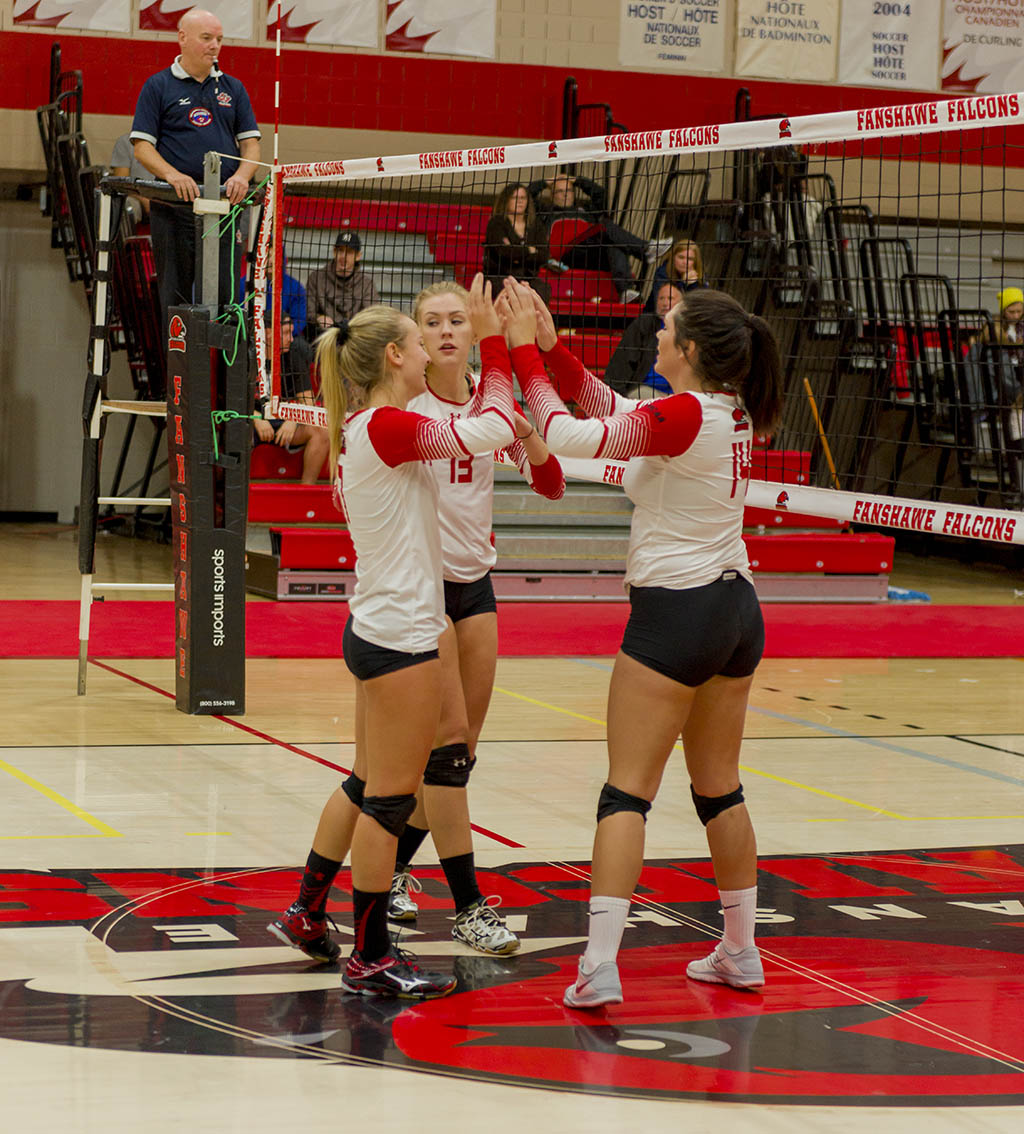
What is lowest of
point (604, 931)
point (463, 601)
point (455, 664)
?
point (604, 931)

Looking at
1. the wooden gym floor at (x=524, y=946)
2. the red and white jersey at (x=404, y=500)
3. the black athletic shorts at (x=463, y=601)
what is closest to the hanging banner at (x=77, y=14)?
the wooden gym floor at (x=524, y=946)

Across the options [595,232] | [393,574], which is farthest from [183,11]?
[393,574]

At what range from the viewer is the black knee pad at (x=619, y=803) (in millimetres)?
3631

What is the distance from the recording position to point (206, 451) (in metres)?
6.73

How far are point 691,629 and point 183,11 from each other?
11302mm

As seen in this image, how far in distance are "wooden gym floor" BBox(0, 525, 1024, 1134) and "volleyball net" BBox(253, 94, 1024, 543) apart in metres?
2.23

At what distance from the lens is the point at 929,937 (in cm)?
424

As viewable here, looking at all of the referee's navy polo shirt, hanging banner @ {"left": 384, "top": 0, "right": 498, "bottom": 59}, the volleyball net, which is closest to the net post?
the volleyball net

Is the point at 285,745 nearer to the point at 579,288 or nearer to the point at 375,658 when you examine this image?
the point at 375,658

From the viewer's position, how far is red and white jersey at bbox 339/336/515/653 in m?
3.57

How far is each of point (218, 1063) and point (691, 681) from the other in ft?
4.05

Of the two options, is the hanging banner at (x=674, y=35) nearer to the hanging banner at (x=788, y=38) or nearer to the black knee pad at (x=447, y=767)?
the hanging banner at (x=788, y=38)

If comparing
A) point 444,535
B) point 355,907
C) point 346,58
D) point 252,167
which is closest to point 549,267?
point 252,167

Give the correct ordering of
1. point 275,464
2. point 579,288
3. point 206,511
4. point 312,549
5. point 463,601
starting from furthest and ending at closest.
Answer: point 579,288, point 275,464, point 312,549, point 206,511, point 463,601
